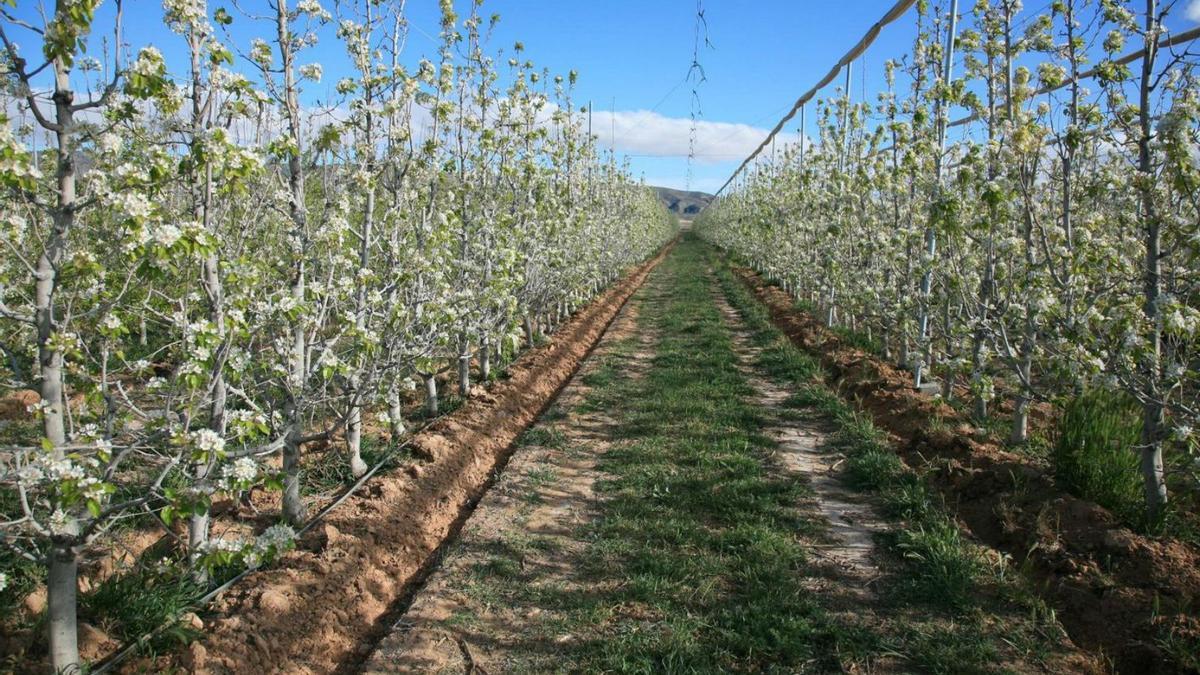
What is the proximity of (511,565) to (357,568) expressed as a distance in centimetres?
99

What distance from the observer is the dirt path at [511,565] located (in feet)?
11.9

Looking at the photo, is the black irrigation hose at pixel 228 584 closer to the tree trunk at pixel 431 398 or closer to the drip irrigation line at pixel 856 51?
the tree trunk at pixel 431 398

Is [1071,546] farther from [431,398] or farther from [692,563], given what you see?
[431,398]

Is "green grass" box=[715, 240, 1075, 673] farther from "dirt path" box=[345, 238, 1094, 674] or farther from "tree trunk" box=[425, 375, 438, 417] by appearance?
"tree trunk" box=[425, 375, 438, 417]

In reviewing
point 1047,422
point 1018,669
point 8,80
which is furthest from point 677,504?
point 8,80

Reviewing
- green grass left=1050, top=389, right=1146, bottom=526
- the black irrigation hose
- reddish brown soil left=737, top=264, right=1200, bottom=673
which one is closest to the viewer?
the black irrigation hose

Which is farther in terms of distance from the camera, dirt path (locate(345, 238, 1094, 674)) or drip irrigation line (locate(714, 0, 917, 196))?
drip irrigation line (locate(714, 0, 917, 196))

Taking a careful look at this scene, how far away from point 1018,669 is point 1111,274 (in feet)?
9.75

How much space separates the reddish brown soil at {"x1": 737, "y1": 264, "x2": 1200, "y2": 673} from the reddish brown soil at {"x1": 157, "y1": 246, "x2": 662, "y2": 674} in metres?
4.00

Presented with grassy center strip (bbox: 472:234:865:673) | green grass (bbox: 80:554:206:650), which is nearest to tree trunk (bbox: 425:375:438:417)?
grassy center strip (bbox: 472:234:865:673)

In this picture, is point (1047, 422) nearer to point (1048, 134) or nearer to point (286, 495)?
point (1048, 134)

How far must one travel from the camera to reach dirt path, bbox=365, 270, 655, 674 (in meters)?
3.63

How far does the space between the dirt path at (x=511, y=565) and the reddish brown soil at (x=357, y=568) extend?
28 centimetres

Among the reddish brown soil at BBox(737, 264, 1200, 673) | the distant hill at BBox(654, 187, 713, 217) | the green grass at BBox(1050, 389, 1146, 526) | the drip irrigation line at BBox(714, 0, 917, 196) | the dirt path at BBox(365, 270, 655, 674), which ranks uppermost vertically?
the distant hill at BBox(654, 187, 713, 217)
